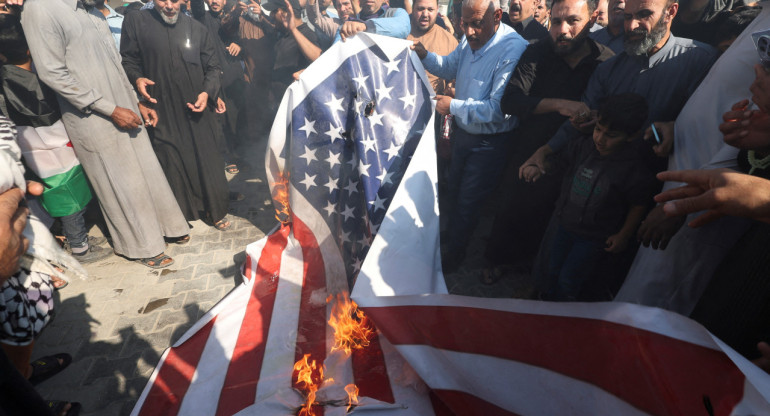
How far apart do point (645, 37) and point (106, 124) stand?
4.68 meters

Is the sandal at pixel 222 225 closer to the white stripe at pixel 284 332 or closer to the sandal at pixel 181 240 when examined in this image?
the sandal at pixel 181 240

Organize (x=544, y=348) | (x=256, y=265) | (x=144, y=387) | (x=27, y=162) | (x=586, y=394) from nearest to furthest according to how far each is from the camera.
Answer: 1. (x=586, y=394)
2. (x=544, y=348)
3. (x=144, y=387)
4. (x=27, y=162)
5. (x=256, y=265)

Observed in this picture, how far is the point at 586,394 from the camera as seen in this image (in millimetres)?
1496

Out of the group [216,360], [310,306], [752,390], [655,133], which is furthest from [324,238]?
[752,390]

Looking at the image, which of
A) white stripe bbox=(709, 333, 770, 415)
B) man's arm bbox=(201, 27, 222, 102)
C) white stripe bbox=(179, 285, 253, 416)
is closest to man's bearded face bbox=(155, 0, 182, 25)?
man's arm bbox=(201, 27, 222, 102)

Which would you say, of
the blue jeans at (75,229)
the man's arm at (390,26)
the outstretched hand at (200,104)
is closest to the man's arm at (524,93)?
the man's arm at (390,26)

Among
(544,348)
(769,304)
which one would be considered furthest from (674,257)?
(544,348)

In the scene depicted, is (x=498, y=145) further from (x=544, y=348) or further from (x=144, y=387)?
(x=144, y=387)

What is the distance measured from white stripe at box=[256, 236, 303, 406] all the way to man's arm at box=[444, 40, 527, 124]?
2116 millimetres

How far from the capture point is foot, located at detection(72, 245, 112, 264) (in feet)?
13.0

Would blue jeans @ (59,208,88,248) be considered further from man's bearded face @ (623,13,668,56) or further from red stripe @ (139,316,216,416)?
man's bearded face @ (623,13,668,56)

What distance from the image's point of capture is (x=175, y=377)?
2516mm

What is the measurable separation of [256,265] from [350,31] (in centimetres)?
242

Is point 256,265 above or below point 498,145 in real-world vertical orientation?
below
